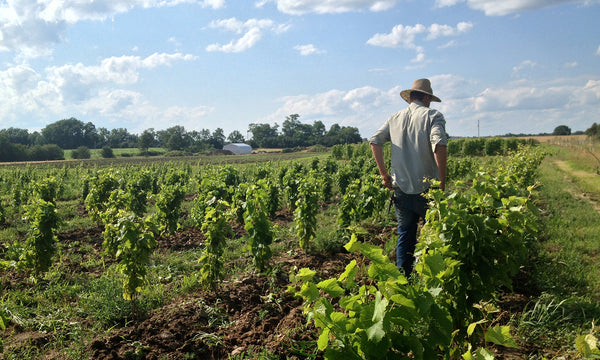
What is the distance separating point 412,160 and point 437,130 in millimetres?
471

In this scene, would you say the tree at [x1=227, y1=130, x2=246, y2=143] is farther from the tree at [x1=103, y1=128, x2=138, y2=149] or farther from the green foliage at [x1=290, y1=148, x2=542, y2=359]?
the green foliage at [x1=290, y1=148, x2=542, y2=359]

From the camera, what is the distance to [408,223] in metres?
4.31

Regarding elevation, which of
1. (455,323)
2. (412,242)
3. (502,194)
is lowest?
(455,323)

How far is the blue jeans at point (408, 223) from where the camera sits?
14.0 feet

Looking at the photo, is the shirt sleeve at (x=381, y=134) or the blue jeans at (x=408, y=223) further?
the shirt sleeve at (x=381, y=134)

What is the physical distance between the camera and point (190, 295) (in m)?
4.96

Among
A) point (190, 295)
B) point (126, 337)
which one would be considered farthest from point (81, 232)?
point (126, 337)

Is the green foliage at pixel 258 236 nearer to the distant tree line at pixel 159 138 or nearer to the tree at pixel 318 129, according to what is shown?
the distant tree line at pixel 159 138

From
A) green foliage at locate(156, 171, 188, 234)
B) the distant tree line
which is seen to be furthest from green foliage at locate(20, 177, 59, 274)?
the distant tree line

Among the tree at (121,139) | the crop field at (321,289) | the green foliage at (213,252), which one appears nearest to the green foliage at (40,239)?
the crop field at (321,289)

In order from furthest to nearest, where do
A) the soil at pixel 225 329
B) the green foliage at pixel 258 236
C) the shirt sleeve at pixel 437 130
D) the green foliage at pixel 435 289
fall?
1. the green foliage at pixel 258 236
2. the shirt sleeve at pixel 437 130
3. the soil at pixel 225 329
4. the green foliage at pixel 435 289

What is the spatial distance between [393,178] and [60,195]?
51.9 feet

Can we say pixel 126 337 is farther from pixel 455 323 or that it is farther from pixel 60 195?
pixel 60 195

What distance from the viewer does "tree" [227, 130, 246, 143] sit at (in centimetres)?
10900
